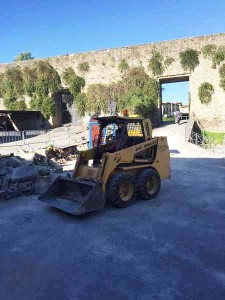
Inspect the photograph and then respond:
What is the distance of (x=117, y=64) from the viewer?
24766 mm

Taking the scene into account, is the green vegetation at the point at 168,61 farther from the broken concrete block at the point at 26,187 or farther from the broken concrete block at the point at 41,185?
the broken concrete block at the point at 26,187

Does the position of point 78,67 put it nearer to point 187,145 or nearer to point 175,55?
point 175,55

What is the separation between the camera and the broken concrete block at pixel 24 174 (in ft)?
29.1

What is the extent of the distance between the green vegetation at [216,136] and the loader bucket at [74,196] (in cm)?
1722

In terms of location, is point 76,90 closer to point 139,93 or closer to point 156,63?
point 139,93

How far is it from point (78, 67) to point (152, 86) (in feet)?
21.3

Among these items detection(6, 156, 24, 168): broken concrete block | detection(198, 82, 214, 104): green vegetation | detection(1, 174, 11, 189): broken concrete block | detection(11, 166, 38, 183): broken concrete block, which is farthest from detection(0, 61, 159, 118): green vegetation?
detection(1, 174, 11, 189): broken concrete block

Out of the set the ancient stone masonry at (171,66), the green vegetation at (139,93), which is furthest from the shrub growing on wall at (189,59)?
the green vegetation at (139,93)

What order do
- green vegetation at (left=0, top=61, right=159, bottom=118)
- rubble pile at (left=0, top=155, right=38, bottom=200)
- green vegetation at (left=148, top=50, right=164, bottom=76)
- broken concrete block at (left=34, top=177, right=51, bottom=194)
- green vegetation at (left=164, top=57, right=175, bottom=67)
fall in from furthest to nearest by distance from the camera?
green vegetation at (left=0, top=61, right=159, bottom=118)
green vegetation at (left=148, top=50, right=164, bottom=76)
green vegetation at (left=164, top=57, right=175, bottom=67)
broken concrete block at (left=34, top=177, right=51, bottom=194)
rubble pile at (left=0, top=155, right=38, bottom=200)

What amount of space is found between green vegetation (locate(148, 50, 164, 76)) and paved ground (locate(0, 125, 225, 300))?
17.4 m

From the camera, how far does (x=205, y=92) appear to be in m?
23.2

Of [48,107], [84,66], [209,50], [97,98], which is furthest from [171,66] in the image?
[48,107]

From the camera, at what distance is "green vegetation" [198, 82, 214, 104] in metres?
23.1

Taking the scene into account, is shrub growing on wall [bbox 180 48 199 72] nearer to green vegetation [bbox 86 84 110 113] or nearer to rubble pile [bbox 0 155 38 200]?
green vegetation [bbox 86 84 110 113]
